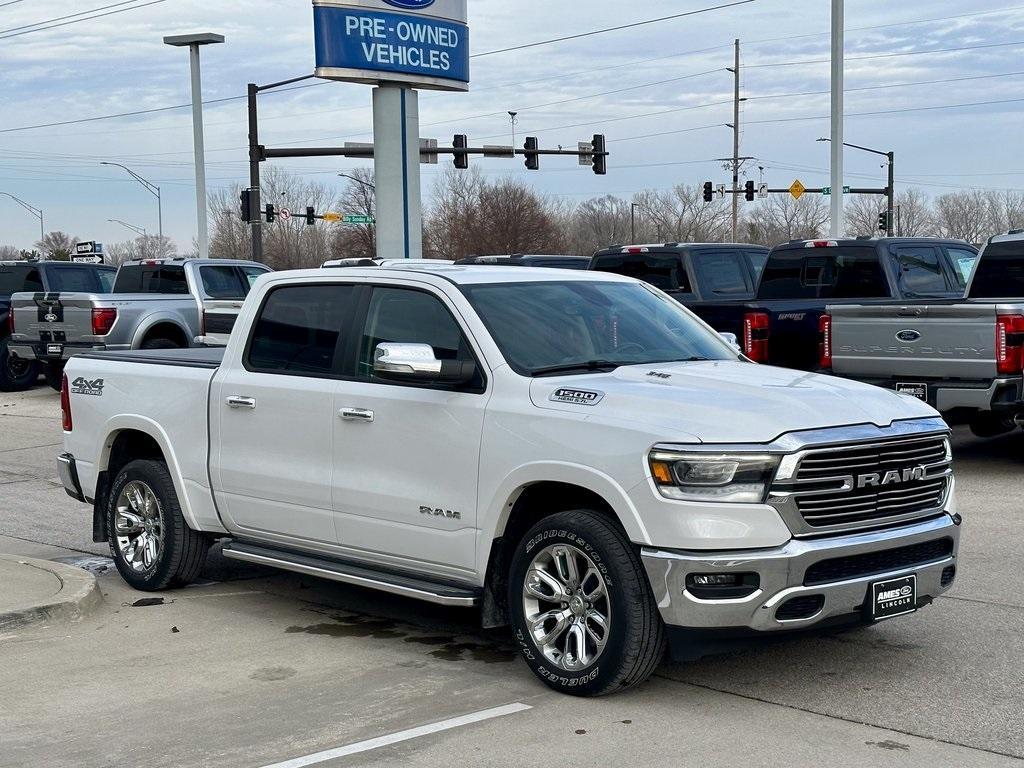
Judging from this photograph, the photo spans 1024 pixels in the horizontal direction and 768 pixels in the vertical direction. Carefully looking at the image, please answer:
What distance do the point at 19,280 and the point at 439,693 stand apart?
20.8 m

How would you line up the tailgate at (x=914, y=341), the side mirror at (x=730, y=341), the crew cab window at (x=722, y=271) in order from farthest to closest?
the crew cab window at (x=722, y=271), the tailgate at (x=914, y=341), the side mirror at (x=730, y=341)

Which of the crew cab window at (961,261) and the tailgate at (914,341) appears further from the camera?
the crew cab window at (961,261)

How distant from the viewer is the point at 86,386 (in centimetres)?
859

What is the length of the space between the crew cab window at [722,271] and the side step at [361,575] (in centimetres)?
1024

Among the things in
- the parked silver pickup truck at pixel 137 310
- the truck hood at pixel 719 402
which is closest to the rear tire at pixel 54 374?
the parked silver pickup truck at pixel 137 310

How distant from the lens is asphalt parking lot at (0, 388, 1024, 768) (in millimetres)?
5117

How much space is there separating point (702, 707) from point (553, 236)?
260 feet

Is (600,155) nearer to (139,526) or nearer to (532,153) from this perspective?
(532,153)

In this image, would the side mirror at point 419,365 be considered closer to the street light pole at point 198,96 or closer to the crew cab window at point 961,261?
the crew cab window at point 961,261

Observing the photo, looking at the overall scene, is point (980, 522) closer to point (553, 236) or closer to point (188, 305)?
point (188, 305)

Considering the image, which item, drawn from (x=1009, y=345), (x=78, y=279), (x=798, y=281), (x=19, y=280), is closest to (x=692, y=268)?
(x=798, y=281)

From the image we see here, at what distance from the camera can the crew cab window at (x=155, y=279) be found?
2183 cm

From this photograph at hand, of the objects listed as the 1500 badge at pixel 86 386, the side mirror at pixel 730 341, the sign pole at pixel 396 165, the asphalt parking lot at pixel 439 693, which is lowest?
the asphalt parking lot at pixel 439 693

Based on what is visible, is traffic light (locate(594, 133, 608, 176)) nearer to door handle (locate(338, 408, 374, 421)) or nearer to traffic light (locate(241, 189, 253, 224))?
traffic light (locate(241, 189, 253, 224))
